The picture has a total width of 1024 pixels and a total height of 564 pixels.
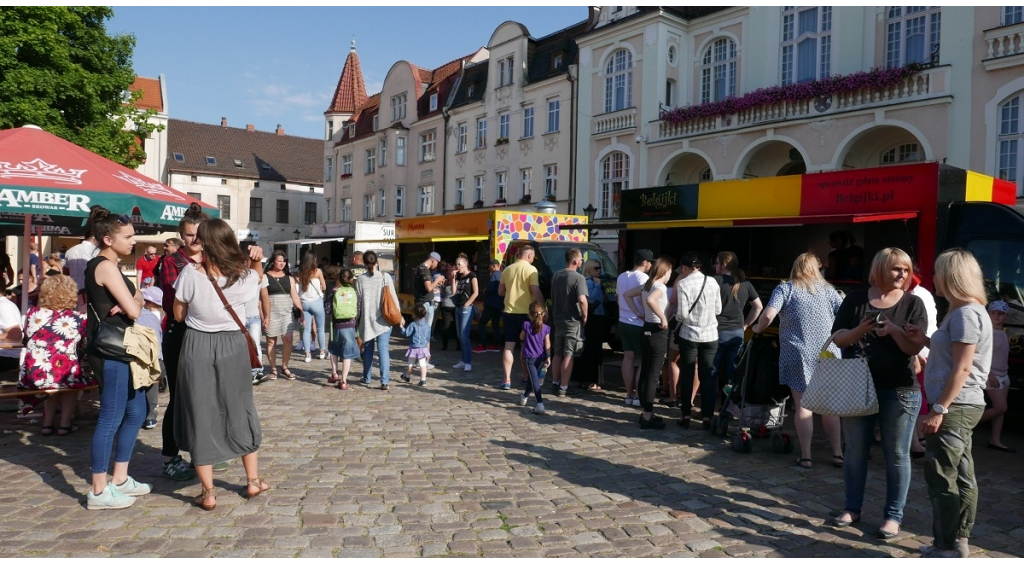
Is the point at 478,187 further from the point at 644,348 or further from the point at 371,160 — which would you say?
the point at 644,348

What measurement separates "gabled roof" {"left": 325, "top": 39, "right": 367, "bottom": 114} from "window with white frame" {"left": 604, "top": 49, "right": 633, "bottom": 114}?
26.7m

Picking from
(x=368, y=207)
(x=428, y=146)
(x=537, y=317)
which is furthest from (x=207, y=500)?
(x=368, y=207)

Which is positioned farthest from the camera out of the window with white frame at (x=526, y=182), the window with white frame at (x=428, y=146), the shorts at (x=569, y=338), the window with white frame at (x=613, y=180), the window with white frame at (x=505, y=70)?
the window with white frame at (x=428, y=146)

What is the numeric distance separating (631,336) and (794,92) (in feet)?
46.7

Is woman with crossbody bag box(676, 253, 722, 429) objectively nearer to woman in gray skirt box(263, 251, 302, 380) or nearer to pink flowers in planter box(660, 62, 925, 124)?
woman in gray skirt box(263, 251, 302, 380)

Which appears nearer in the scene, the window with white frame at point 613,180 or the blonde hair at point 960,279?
the blonde hair at point 960,279

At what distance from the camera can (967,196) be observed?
25.7 feet

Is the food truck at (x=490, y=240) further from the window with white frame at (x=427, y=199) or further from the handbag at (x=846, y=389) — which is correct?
the window with white frame at (x=427, y=199)

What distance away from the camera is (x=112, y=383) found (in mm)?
4703

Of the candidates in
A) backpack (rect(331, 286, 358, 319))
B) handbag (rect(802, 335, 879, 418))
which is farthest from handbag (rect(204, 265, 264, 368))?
backpack (rect(331, 286, 358, 319))

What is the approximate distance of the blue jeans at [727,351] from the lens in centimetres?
720

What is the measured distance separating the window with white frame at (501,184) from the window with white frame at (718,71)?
418 inches

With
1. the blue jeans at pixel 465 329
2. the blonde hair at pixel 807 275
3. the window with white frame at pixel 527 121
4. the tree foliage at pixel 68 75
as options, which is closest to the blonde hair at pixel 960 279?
the blonde hair at pixel 807 275

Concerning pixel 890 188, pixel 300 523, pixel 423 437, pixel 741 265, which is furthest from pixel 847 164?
pixel 300 523
